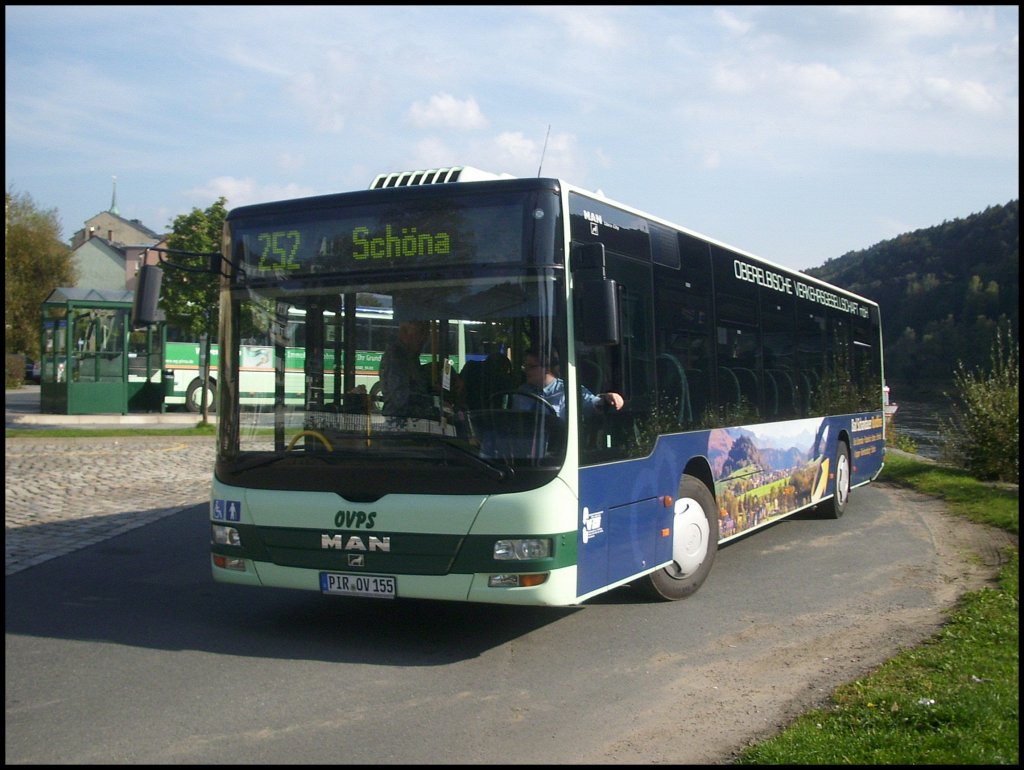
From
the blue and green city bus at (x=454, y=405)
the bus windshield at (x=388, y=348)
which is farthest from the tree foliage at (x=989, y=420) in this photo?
the bus windshield at (x=388, y=348)

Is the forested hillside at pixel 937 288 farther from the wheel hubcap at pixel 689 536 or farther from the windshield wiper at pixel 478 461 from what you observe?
the windshield wiper at pixel 478 461

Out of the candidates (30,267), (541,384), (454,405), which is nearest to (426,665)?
(454,405)

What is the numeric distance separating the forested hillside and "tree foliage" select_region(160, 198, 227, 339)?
1855cm

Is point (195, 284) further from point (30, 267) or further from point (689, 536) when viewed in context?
point (30, 267)

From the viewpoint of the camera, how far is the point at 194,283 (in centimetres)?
2875

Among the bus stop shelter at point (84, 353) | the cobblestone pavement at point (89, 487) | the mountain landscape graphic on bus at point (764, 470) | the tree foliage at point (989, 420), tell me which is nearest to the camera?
the mountain landscape graphic on bus at point (764, 470)

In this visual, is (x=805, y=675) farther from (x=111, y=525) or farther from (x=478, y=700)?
(x=111, y=525)

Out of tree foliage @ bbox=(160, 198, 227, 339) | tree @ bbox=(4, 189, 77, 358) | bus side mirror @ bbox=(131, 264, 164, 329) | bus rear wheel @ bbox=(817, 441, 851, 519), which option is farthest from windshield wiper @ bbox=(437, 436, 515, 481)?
tree @ bbox=(4, 189, 77, 358)

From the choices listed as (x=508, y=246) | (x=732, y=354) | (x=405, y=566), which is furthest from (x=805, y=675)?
(x=732, y=354)

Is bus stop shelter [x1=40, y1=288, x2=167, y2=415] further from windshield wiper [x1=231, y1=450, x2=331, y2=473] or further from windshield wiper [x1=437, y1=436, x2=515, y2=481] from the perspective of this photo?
windshield wiper [x1=437, y1=436, x2=515, y2=481]

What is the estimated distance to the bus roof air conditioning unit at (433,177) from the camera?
7.23 meters

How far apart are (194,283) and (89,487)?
43.2ft

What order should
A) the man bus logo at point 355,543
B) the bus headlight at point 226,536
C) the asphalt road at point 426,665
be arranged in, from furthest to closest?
the bus headlight at point 226,536, the man bus logo at point 355,543, the asphalt road at point 426,665

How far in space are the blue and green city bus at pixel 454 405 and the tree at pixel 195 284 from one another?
21.0 meters
